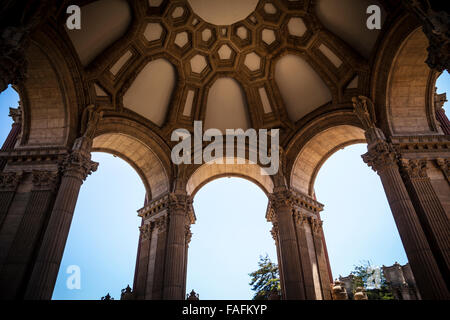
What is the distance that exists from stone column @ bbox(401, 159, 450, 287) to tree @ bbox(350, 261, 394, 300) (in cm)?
1858

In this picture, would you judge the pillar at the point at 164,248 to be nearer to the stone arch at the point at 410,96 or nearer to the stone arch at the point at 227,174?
the stone arch at the point at 227,174

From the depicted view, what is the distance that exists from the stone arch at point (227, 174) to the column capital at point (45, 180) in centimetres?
682

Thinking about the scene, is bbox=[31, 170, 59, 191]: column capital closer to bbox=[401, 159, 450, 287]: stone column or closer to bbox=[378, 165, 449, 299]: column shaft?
bbox=[378, 165, 449, 299]: column shaft

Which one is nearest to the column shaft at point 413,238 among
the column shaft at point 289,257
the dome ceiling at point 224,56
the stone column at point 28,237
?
the column shaft at point 289,257

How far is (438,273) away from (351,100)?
7913 millimetres

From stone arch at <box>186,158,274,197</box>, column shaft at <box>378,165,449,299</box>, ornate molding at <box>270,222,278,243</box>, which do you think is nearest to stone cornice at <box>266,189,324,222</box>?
ornate molding at <box>270,222,278,243</box>

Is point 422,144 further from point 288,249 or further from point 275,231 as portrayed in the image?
point 275,231

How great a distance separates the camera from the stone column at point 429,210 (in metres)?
8.41

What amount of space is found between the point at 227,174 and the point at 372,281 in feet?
68.9

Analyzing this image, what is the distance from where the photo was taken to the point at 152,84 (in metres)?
15.5

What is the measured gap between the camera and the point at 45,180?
1022 centimetres
